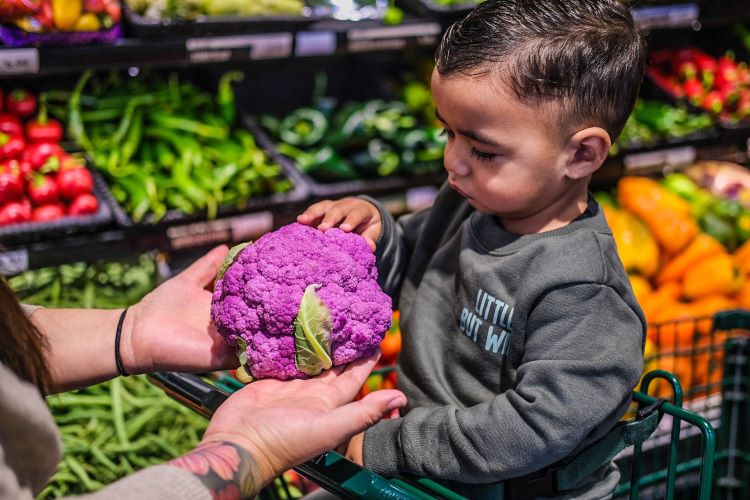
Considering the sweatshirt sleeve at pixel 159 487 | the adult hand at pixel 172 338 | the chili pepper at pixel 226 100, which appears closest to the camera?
the sweatshirt sleeve at pixel 159 487

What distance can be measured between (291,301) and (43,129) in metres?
1.80

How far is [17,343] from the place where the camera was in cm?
103

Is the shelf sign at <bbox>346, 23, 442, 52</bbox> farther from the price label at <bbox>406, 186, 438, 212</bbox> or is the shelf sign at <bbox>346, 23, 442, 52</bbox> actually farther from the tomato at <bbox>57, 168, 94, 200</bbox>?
the tomato at <bbox>57, 168, 94, 200</bbox>

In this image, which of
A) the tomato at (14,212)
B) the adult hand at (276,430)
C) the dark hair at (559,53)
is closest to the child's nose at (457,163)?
the dark hair at (559,53)

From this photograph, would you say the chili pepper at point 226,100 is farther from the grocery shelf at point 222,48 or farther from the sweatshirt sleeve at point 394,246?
the sweatshirt sleeve at point 394,246

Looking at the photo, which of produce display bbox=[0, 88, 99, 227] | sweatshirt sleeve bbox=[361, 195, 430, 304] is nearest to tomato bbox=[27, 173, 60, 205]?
produce display bbox=[0, 88, 99, 227]

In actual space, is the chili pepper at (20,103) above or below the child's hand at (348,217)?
below

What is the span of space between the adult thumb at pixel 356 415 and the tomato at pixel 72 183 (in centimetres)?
166

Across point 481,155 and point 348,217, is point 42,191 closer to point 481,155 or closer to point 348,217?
point 348,217

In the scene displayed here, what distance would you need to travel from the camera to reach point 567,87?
1.19m

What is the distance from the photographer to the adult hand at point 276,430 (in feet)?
3.48

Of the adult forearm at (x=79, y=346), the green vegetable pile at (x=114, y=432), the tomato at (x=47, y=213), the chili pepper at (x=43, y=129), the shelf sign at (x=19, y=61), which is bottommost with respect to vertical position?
the green vegetable pile at (x=114, y=432)

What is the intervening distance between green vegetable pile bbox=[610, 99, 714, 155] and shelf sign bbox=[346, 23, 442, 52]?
0.91 metres

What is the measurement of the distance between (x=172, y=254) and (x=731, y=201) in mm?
2150
